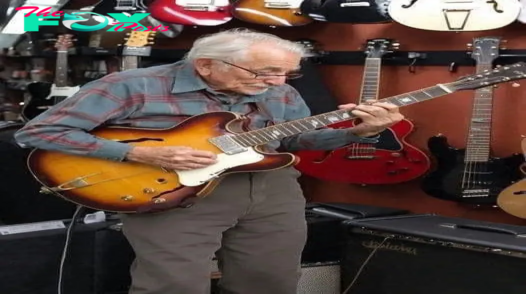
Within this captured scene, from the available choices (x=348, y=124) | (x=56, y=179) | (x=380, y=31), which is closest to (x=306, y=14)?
(x=380, y=31)

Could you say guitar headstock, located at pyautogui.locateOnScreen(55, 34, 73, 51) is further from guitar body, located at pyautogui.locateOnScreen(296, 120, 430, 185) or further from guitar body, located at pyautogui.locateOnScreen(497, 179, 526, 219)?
guitar body, located at pyautogui.locateOnScreen(497, 179, 526, 219)

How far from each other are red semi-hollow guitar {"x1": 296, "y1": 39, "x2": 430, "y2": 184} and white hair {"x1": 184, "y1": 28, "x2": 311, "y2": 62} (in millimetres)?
1176

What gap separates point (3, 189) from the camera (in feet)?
8.49

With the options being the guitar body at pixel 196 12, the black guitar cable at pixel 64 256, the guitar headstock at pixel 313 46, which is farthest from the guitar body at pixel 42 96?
the black guitar cable at pixel 64 256

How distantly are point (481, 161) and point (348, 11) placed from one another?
2.92ft

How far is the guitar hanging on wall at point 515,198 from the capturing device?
8.89ft

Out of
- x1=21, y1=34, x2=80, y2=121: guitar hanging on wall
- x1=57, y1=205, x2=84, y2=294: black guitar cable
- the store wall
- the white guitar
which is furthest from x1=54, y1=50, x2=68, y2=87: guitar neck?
the white guitar

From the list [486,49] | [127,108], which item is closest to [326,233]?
[486,49]

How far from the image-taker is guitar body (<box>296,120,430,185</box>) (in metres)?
3.08

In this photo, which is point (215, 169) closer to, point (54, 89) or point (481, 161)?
point (481, 161)

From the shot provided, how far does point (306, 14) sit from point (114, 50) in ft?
3.83

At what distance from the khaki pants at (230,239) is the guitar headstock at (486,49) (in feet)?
3.91

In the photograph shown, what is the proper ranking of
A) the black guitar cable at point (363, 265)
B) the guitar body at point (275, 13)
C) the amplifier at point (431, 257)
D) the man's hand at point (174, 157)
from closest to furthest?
the man's hand at point (174, 157) < the amplifier at point (431, 257) < the black guitar cable at point (363, 265) < the guitar body at point (275, 13)

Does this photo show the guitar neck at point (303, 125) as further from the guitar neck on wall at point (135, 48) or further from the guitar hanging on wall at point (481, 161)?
the guitar neck on wall at point (135, 48)
